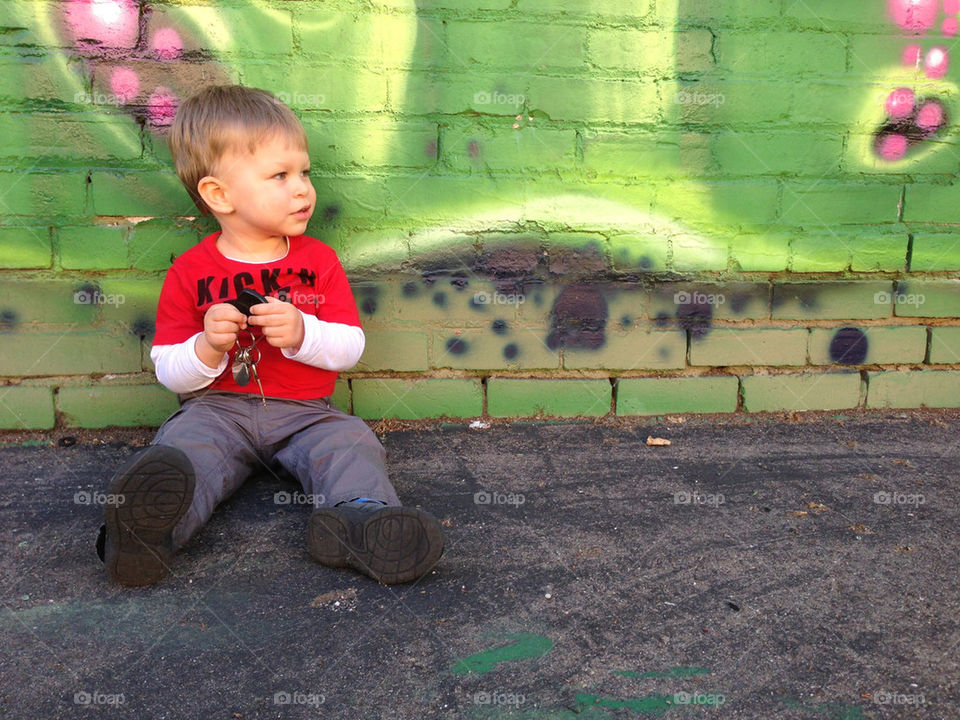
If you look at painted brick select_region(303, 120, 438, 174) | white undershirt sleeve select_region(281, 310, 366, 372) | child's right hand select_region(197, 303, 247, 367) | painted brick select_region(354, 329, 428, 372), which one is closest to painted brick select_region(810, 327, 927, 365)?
painted brick select_region(354, 329, 428, 372)

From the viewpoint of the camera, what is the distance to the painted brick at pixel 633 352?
2.71 m

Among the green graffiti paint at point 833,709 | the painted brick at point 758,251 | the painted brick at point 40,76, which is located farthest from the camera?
the painted brick at point 758,251

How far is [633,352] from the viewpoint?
273 cm

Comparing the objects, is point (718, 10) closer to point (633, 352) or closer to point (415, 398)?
point (633, 352)

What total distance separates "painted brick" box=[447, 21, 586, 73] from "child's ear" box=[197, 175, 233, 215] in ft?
2.83

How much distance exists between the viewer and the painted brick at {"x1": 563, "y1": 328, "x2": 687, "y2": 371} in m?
2.71

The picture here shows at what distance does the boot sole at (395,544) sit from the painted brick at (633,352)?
1.17 meters

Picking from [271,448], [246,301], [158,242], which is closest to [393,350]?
[271,448]

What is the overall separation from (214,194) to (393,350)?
0.77m

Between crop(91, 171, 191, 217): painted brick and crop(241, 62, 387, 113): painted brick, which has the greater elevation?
crop(241, 62, 387, 113): painted brick

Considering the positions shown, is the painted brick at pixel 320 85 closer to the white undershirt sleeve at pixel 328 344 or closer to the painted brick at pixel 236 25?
the painted brick at pixel 236 25

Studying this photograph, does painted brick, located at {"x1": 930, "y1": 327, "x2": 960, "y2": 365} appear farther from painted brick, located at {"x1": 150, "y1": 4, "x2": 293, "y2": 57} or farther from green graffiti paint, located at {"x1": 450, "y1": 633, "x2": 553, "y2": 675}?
painted brick, located at {"x1": 150, "y1": 4, "x2": 293, "y2": 57}

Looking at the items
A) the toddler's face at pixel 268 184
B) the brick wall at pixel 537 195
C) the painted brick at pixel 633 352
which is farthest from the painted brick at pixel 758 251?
the toddler's face at pixel 268 184

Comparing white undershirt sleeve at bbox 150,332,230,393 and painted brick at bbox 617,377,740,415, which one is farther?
painted brick at bbox 617,377,740,415
